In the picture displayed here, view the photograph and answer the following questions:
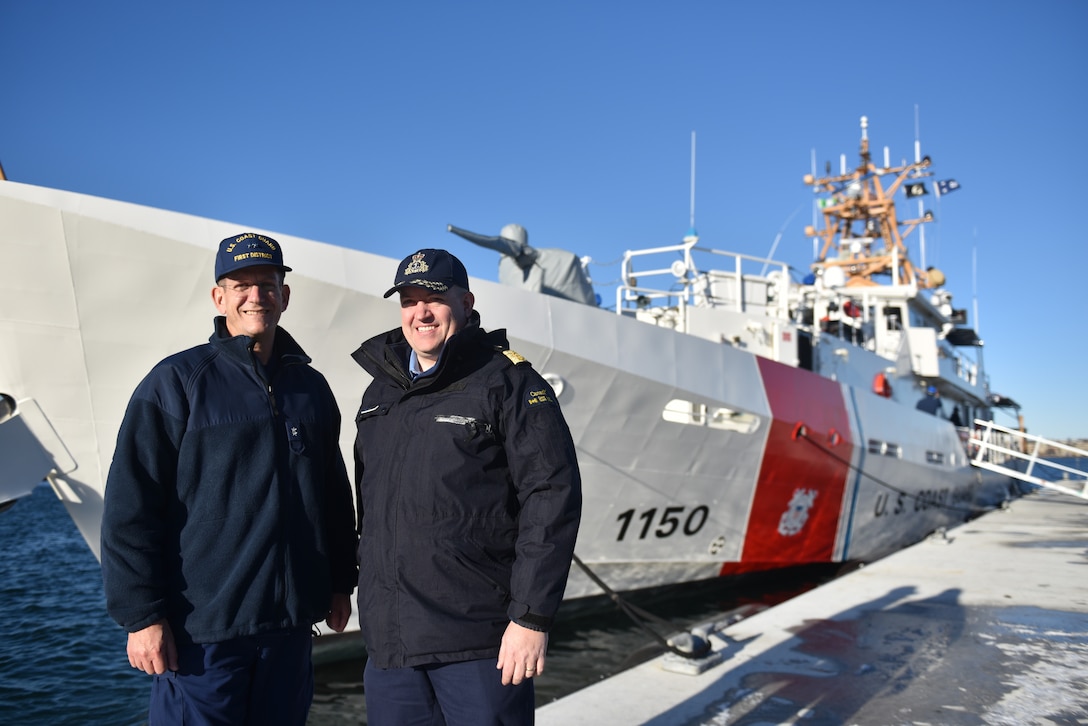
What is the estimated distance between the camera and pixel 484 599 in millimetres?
1870

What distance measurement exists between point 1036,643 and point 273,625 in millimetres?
4197

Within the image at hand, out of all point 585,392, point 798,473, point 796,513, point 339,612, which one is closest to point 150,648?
point 339,612

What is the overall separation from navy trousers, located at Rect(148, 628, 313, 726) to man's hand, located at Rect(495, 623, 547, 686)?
593 mm

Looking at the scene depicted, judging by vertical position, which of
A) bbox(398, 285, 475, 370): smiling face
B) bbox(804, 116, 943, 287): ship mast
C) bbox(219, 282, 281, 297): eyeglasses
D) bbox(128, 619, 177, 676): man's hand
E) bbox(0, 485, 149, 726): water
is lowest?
bbox(0, 485, 149, 726): water

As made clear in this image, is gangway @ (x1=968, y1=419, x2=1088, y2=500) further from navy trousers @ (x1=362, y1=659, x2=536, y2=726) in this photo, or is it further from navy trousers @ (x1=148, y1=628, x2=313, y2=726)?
navy trousers @ (x1=148, y1=628, x2=313, y2=726)

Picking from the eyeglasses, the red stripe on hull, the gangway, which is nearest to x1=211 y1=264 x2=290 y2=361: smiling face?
the eyeglasses

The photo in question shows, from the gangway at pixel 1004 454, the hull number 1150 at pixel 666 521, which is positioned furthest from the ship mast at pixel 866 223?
the hull number 1150 at pixel 666 521

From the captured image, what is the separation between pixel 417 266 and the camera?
6.73ft

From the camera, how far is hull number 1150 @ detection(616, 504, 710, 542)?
6.69 m

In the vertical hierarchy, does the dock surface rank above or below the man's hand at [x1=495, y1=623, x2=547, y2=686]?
below

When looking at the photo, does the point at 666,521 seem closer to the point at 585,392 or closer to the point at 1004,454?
the point at 585,392

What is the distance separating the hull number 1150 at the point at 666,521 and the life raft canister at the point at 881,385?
13.6ft

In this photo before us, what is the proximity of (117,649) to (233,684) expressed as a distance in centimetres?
665

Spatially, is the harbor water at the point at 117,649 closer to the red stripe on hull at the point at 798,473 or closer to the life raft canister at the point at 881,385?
the red stripe on hull at the point at 798,473
